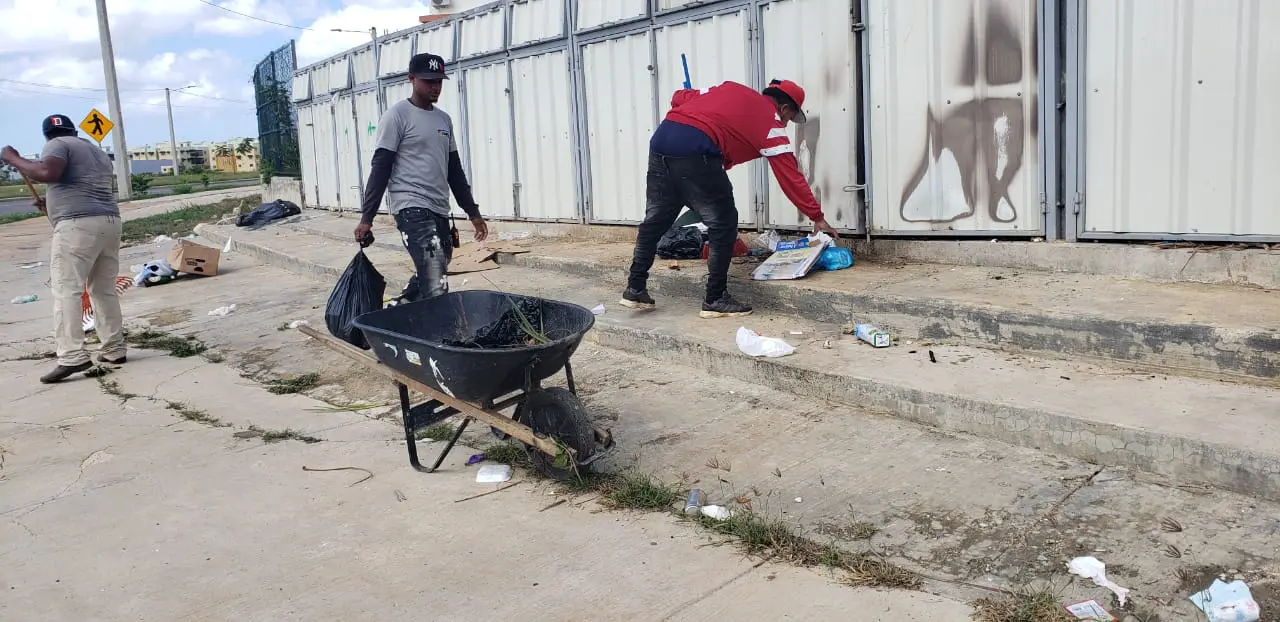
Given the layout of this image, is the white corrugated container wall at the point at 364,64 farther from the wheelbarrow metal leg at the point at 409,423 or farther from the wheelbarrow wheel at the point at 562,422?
the wheelbarrow wheel at the point at 562,422

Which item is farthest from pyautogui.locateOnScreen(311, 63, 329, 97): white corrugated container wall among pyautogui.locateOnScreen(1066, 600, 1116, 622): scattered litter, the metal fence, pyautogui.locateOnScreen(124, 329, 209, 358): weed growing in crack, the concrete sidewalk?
pyautogui.locateOnScreen(1066, 600, 1116, 622): scattered litter

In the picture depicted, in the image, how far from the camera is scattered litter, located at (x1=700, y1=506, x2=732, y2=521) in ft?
11.4

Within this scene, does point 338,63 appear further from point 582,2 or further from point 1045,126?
point 1045,126

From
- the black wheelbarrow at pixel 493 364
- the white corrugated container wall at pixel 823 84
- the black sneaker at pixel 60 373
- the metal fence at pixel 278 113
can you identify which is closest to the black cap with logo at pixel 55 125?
the black sneaker at pixel 60 373

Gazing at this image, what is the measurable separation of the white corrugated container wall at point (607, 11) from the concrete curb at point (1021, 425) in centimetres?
385

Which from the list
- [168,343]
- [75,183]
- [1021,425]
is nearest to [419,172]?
[75,183]

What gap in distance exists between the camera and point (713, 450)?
4.23 m

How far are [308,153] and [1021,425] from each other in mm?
15330

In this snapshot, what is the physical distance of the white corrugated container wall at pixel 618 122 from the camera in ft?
27.9

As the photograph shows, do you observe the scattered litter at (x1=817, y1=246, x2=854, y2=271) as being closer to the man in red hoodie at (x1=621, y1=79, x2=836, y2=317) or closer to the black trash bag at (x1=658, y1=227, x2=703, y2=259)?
the man in red hoodie at (x1=621, y1=79, x2=836, y2=317)

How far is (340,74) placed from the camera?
14.4 metres

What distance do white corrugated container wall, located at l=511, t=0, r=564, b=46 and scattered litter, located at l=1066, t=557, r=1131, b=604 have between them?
766 centimetres

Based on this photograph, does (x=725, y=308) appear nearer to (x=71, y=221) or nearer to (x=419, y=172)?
(x=419, y=172)

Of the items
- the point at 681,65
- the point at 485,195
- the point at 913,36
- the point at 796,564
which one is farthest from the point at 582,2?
the point at 796,564
